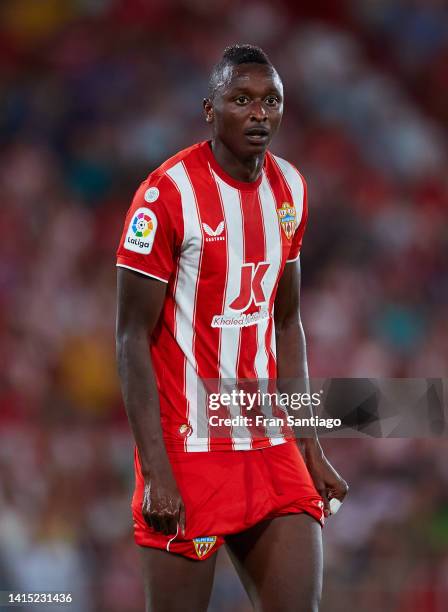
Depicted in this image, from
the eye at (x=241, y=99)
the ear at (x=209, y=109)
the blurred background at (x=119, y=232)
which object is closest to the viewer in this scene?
the eye at (x=241, y=99)

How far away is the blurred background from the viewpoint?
17.3 feet

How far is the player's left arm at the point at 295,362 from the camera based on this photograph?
3.05 m

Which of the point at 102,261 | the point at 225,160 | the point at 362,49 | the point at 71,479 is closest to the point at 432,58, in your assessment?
the point at 362,49

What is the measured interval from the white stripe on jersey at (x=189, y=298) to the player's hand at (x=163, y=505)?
16 cm

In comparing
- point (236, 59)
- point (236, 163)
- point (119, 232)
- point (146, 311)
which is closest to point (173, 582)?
point (146, 311)

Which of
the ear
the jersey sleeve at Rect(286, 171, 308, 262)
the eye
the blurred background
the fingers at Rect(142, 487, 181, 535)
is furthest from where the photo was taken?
the blurred background

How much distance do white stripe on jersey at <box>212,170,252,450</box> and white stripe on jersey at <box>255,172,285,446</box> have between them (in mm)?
83

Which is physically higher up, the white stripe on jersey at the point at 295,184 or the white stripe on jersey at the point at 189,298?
the white stripe on jersey at the point at 295,184

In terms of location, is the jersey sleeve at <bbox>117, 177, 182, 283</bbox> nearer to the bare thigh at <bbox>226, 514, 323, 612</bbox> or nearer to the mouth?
the mouth

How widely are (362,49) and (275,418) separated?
216 inches

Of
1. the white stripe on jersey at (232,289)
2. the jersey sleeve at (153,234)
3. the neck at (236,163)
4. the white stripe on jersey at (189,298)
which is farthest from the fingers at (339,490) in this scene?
the neck at (236,163)

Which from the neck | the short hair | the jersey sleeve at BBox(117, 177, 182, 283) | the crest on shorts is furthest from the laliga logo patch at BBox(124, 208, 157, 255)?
the crest on shorts

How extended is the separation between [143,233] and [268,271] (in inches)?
15.4

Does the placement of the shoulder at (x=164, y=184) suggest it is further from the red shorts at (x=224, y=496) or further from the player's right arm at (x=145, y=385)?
the red shorts at (x=224, y=496)
